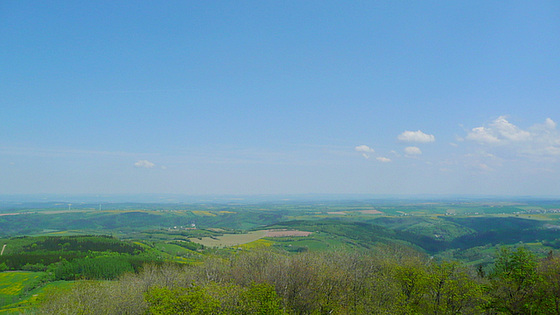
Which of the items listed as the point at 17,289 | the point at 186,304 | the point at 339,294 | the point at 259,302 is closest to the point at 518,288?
the point at 339,294

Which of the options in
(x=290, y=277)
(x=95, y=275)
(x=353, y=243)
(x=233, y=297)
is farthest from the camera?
(x=353, y=243)

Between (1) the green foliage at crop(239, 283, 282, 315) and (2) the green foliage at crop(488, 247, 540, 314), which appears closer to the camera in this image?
(1) the green foliage at crop(239, 283, 282, 315)

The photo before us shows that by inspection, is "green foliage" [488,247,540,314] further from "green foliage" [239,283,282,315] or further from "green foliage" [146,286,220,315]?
"green foliage" [146,286,220,315]

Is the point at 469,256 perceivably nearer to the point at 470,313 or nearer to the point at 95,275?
the point at 470,313

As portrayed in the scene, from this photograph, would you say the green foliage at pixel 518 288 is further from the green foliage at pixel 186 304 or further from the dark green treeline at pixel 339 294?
the green foliage at pixel 186 304

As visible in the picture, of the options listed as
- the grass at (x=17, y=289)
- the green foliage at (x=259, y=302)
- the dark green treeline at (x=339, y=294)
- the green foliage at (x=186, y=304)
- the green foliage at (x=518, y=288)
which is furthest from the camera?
the grass at (x=17, y=289)

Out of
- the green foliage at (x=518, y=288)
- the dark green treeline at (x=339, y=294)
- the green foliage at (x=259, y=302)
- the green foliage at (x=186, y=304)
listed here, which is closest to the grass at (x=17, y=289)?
the dark green treeline at (x=339, y=294)

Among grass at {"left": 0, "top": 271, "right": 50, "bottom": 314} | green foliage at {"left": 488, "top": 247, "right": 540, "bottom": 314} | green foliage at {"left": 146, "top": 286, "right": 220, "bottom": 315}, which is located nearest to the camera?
green foliage at {"left": 146, "top": 286, "right": 220, "bottom": 315}

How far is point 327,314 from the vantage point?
129 ft

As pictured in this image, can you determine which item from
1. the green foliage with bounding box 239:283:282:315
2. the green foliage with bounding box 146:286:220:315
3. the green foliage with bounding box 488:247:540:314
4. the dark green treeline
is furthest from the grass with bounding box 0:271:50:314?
the green foliage with bounding box 488:247:540:314

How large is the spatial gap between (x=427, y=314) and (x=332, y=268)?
13670 mm

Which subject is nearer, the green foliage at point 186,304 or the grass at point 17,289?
the green foliage at point 186,304

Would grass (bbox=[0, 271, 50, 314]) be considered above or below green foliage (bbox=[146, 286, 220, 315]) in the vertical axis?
below

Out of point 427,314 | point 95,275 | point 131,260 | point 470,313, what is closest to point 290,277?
point 427,314
